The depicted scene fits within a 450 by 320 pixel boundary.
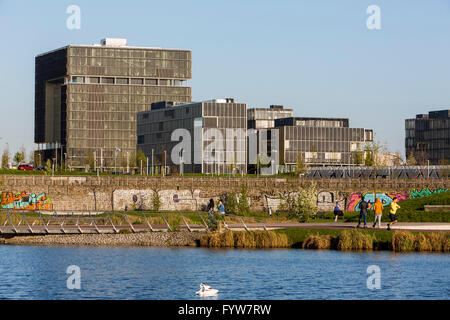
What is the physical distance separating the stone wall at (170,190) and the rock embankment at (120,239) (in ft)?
134

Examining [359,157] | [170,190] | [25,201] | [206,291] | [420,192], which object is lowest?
[206,291]

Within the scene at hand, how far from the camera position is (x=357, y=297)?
37156 mm

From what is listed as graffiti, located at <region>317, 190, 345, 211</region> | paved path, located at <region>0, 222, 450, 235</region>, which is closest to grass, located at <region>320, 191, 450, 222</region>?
paved path, located at <region>0, 222, 450, 235</region>

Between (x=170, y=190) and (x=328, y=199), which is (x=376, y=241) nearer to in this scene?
(x=328, y=199)

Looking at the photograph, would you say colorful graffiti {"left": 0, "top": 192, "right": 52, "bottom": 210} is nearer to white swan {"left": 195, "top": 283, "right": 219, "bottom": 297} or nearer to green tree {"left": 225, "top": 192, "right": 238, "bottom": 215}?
green tree {"left": 225, "top": 192, "right": 238, "bottom": 215}

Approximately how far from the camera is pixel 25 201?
101m

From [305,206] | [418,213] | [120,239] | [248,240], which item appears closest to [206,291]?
[248,240]

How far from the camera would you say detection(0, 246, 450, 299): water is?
38344 mm

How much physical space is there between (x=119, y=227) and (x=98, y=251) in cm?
979

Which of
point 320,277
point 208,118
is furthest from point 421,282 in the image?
point 208,118

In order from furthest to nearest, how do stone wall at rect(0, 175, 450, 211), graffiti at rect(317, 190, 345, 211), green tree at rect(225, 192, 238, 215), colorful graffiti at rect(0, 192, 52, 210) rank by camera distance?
graffiti at rect(317, 190, 345, 211), stone wall at rect(0, 175, 450, 211), colorful graffiti at rect(0, 192, 52, 210), green tree at rect(225, 192, 238, 215)

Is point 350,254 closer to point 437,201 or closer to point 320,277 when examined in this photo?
point 320,277

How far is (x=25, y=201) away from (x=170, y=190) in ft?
60.2

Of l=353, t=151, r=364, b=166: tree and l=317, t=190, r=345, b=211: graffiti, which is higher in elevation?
l=353, t=151, r=364, b=166: tree
